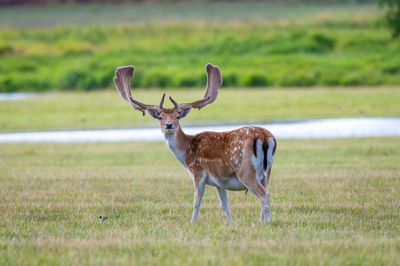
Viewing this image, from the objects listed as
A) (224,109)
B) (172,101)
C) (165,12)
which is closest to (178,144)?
(172,101)

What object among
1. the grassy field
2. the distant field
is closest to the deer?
the grassy field

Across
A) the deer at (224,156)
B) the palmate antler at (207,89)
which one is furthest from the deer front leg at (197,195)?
the palmate antler at (207,89)

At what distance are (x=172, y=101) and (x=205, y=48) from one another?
4667 cm

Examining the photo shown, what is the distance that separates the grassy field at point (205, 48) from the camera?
46.8 metres

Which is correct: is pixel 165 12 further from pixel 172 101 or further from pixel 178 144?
pixel 172 101

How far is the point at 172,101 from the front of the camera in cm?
1016

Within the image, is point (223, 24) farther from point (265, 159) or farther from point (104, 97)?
point (265, 159)

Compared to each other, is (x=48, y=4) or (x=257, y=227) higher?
(x=48, y=4)

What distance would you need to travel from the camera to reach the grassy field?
4681cm

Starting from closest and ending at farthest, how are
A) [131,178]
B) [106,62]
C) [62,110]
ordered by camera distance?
[131,178] → [62,110] → [106,62]

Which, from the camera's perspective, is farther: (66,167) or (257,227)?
(66,167)

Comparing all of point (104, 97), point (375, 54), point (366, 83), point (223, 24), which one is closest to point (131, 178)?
point (104, 97)

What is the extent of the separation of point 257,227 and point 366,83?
116 feet

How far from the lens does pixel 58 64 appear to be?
5525 cm
